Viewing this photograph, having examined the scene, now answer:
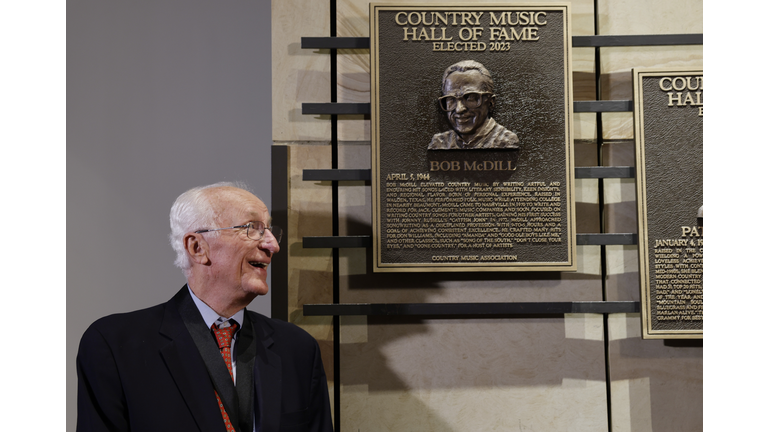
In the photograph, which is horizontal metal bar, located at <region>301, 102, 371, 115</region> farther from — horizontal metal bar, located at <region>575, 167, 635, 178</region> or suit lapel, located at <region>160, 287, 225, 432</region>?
suit lapel, located at <region>160, 287, 225, 432</region>

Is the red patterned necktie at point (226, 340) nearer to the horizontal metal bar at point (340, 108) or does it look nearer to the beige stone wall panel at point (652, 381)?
the horizontal metal bar at point (340, 108)

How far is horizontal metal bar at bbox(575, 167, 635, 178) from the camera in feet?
10.3

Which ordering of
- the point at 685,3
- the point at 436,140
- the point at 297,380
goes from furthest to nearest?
the point at 685,3 → the point at 436,140 → the point at 297,380

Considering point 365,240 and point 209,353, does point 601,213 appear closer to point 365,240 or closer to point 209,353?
point 365,240

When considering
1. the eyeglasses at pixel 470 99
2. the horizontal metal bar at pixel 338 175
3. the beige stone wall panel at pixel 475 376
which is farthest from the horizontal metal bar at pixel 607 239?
the horizontal metal bar at pixel 338 175

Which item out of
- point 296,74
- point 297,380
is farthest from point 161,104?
point 297,380

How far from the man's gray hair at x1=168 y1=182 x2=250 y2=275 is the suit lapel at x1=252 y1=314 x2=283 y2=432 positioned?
0.46 meters

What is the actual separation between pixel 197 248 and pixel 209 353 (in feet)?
1.41

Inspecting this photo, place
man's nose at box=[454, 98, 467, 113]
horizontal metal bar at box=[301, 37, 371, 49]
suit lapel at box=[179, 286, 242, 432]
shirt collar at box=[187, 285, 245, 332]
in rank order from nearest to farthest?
1. suit lapel at box=[179, 286, 242, 432]
2. shirt collar at box=[187, 285, 245, 332]
3. man's nose at box=[454, 98, 467, 113]
4. horizontal metal bar at box=[301, 37, 371, 49]

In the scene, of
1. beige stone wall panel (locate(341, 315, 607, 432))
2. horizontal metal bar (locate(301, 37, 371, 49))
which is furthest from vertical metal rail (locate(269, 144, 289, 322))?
horizontal metal bar (locate(301, 37, 371, 49))

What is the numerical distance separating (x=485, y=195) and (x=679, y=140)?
112 cm

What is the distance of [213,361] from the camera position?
2.24 m

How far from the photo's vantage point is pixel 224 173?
11.4 feet

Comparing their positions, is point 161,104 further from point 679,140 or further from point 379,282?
point 679,140
